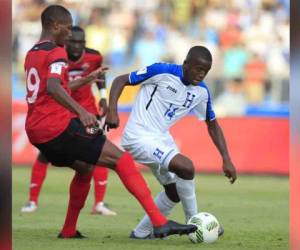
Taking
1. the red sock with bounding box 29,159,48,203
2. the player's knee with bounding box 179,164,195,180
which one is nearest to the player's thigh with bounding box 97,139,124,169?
the player's knee with bounding box 179,164,195,180

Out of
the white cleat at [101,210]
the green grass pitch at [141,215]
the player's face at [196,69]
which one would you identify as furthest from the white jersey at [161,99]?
the white cleat at [101,210]

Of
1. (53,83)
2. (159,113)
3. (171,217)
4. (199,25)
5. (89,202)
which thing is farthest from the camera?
(199,25)

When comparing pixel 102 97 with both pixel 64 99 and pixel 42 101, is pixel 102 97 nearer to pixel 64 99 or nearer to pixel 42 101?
pixel 42 101

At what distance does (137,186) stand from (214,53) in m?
14.6

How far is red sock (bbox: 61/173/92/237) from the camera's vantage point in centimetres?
857

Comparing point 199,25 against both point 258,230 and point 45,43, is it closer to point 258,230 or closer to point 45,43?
point 258,230

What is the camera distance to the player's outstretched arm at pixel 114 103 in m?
8.08

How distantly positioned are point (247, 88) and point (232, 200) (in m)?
7.22

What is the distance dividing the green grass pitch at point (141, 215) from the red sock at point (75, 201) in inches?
7.6

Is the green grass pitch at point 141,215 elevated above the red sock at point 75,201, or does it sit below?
below

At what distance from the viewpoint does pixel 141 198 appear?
772 cm

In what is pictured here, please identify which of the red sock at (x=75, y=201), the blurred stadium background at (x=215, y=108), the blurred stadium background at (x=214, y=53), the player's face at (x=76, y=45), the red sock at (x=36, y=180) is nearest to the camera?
the red sock at (x=75, y=201)

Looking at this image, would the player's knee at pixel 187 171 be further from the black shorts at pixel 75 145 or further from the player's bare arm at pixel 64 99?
the player's bare arm at pixel 64 99

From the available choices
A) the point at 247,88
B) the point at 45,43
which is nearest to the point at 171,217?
the point at 45,43
